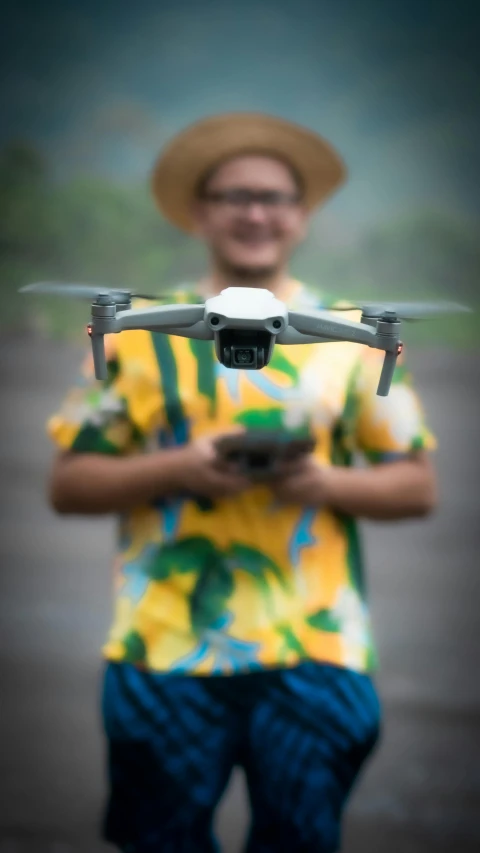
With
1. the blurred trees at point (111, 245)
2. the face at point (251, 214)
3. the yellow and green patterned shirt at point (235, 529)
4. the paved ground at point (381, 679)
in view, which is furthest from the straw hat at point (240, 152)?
the blurred trees at point (111, 245)

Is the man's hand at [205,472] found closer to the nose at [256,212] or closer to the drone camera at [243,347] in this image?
the nose at [256,212]

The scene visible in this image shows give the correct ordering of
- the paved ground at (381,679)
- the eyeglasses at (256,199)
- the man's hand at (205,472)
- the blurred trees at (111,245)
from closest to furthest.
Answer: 1. the eyeglasses at (256,199)
2. the man's hand at (205,472)
3. the paved ground at (381,679)
4. the blurred trees at (111,245)

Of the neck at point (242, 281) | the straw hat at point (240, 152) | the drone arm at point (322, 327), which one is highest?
the straw hat at point (240, 152)

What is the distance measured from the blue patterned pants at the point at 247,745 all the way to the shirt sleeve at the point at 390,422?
191 millimetres

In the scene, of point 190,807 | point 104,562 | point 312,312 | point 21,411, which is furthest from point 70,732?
point 21,411

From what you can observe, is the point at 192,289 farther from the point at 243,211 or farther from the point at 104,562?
the point at 104,562

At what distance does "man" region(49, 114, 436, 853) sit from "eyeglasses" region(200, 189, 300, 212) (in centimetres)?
14

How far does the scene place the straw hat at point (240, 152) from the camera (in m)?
0.71

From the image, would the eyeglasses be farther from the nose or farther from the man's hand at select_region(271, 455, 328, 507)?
the man's hand at select_region(271, 455, 328, 507)

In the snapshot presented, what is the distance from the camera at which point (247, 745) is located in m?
0.90

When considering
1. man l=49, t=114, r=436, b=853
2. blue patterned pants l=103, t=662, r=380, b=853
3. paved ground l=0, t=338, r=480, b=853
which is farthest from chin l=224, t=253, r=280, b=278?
paved ground l=0, t=338, r=480, b=853

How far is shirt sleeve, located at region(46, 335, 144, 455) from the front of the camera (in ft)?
2.98

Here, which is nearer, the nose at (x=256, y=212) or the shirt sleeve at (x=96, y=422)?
the nose at (x=256, y=212)

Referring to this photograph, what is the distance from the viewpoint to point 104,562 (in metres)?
2.47
